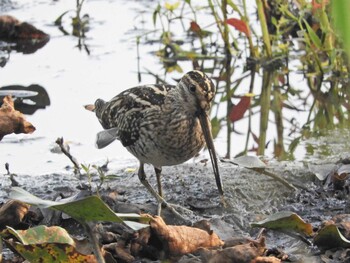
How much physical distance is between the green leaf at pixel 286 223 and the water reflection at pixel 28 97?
326cm

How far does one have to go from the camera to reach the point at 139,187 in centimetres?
505

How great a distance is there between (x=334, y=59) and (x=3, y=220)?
394 centimetres

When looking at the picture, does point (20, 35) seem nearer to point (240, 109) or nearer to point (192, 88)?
point (240, 109)

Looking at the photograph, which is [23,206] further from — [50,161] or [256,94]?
[256,94]

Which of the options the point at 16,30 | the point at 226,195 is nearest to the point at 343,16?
the point at 226,195

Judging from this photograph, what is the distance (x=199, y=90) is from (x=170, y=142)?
312mm

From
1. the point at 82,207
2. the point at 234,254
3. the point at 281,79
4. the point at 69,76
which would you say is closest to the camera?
the point at 82,207

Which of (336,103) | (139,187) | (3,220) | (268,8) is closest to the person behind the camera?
(3,220)

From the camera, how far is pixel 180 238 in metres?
3.68

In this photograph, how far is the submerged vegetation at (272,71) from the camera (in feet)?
21.2

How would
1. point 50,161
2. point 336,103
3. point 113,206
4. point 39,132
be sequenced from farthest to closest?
1. point 336,103
2. point 39,132
3. point 50,161
4. point 113,206

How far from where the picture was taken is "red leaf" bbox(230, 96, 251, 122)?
661 cm

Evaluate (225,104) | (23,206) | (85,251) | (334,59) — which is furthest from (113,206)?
(334,59)

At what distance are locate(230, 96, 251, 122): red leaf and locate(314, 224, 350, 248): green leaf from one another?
2.80 meters
